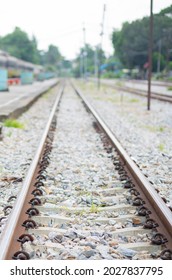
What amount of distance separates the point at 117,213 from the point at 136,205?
0.25m

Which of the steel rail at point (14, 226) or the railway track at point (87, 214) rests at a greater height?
the steel rail at point (14, 226)

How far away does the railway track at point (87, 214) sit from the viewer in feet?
12.2

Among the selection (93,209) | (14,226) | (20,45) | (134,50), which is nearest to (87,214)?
(93,209)

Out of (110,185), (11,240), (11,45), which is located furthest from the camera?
(11,45)

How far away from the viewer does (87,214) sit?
4746mm

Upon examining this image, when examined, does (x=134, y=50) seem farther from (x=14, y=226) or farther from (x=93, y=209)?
(x=14, y=226)

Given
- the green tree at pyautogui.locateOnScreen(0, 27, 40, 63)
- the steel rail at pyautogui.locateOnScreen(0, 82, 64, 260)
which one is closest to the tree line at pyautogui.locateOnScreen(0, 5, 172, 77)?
the green tree at pyautogui.locateOnScreen(0, 27, 40, 63)

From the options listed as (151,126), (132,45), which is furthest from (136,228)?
(132,45)

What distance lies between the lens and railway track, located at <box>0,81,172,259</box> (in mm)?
3721

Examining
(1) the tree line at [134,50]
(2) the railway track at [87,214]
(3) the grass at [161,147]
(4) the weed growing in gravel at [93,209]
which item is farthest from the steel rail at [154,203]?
(1) the tree line at [134,50]

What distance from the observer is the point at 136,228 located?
425 cm

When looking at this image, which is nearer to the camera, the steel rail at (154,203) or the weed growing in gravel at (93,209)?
the steel rail at (154,203)

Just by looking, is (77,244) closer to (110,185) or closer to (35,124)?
(110,185)

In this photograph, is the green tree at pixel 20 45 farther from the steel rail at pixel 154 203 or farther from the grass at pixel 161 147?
the steel rail at pixel 154 203
